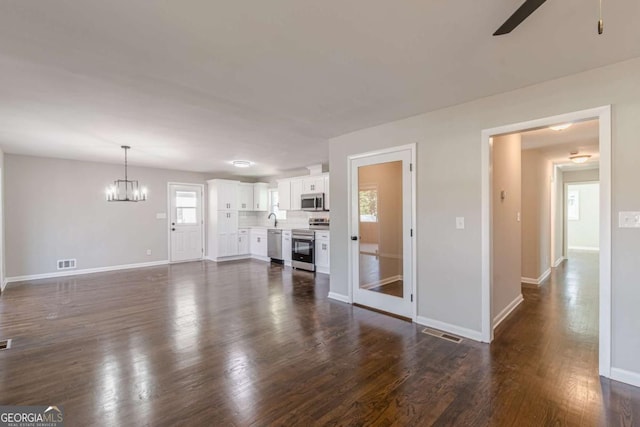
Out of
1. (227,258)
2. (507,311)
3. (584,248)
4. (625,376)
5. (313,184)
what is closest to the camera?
(625,376)

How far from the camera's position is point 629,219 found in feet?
7.32

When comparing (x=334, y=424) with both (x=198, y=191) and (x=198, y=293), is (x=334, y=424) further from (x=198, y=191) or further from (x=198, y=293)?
(x=198, y=191)

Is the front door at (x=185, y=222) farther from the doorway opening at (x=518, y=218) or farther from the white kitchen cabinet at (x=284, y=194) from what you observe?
the doorway opening at (x=518, y=218)

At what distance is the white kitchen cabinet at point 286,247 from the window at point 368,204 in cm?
346

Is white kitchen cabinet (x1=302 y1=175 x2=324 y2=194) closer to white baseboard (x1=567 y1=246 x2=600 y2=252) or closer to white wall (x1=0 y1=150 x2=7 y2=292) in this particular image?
white wall (x1=0 y1=150 x2=7 y2=292)

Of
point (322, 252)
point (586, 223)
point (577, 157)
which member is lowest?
point (322, 252)

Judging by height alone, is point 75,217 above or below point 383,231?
above

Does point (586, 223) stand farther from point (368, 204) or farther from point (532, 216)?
point (368, 204)

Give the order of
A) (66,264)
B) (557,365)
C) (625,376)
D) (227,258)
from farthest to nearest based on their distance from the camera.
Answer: (227,258)
(66,264)
(557,365)
(625,376)

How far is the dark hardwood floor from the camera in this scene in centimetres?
193

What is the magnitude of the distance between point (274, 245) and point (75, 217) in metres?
4.42

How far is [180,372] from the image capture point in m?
2.43

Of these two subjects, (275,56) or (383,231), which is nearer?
(275,56)

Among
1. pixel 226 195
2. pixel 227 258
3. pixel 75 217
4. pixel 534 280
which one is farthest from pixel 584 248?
pixel 75 217
